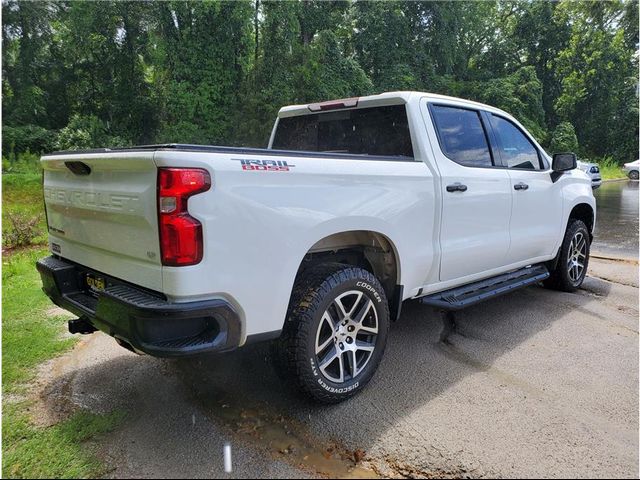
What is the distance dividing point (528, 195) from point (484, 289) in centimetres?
107

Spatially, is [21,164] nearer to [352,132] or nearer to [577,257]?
[352,132]

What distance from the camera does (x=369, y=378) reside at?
323 centimetres

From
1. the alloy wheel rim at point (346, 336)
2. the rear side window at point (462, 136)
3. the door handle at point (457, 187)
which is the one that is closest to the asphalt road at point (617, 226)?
the rear side window at point (462, 136)

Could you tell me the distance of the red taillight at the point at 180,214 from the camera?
7.67ft

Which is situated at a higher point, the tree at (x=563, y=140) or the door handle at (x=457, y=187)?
the tree at (x=563, y=140)

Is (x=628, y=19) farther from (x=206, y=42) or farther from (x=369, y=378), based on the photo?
(x=369, y=378)

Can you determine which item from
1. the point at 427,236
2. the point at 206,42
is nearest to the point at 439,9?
the point at 206,42

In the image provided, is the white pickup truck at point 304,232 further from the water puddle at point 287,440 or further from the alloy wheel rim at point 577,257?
the alloy wheel rim at point 577,257

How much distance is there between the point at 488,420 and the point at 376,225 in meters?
1.35

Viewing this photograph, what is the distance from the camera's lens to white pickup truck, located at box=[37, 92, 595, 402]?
7.93 feet

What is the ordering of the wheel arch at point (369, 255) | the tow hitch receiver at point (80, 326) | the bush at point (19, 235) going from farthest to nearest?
the bush at point (19, 235) < the wheel arch at point (369, 255) < the tow hitch receiver at point (80, 326)

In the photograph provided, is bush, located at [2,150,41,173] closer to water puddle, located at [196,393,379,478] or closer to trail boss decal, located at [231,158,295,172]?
water puddle, located at [196,393,379,478]

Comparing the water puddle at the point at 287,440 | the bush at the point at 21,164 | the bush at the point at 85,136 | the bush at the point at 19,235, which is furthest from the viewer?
the bush at the point at 85,136

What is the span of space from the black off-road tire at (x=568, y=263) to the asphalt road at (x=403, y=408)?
42.9 inches
